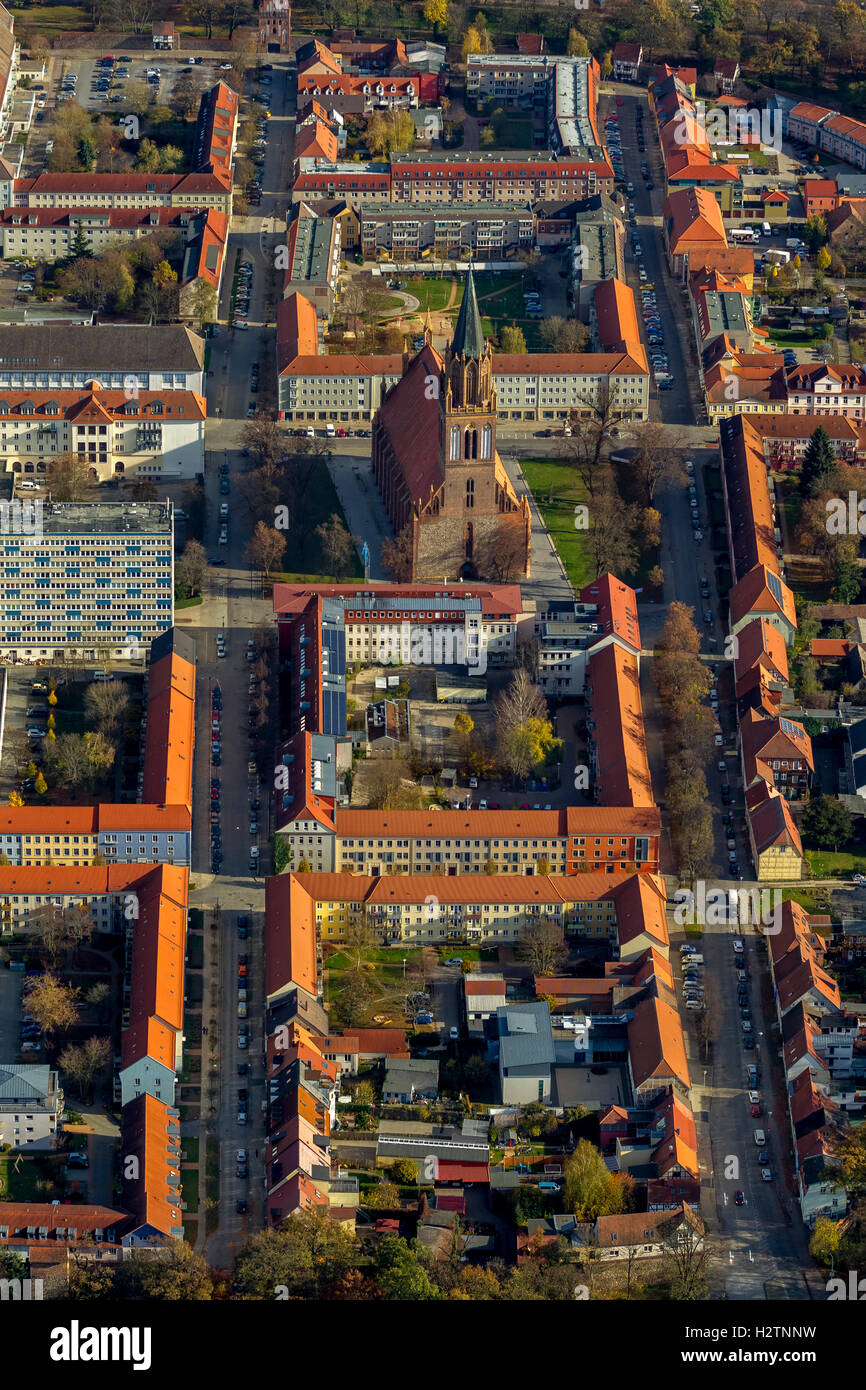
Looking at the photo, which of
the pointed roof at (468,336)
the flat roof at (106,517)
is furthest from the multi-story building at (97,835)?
the pointed roof at (468,336)

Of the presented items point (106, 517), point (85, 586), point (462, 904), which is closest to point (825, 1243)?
point (462, 904)

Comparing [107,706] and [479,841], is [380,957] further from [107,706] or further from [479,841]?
[107,706]

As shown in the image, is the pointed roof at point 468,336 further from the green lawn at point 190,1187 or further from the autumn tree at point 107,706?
the green lawn at point 190,1187

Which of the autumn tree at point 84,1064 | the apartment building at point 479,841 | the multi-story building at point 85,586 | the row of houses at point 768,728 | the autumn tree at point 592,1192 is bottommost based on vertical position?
the autumn tree at point 592,1192

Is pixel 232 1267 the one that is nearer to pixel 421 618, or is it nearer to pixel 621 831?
pixel 621 831

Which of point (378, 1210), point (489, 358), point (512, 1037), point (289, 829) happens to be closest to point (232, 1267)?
point (378, 1210)
